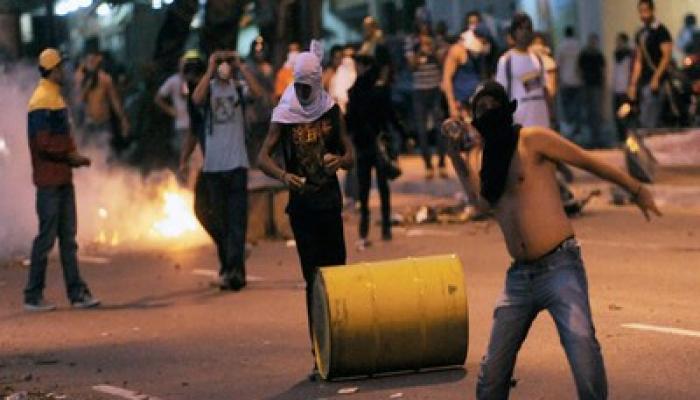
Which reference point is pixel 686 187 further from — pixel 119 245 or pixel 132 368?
pixel 132 368

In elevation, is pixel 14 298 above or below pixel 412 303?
below

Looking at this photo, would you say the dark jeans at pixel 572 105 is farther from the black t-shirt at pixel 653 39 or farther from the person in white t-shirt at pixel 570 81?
the black t-shirt at pixel 653 39

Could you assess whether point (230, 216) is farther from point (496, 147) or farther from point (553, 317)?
point (553, 317)

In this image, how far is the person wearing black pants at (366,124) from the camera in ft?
51.0

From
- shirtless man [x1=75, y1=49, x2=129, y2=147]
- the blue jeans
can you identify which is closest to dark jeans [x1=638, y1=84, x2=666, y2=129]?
shirtless man [x1=75, y1=49, x2=129, y2=147]

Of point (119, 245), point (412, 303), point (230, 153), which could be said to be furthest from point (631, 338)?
point (119, 245)

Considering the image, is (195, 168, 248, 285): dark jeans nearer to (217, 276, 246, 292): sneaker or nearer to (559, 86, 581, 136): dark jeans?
(217, 276, 246, 292): sneaker

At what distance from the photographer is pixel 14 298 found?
548 inches

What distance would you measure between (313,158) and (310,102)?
0.33 m

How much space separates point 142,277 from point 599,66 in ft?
42.8

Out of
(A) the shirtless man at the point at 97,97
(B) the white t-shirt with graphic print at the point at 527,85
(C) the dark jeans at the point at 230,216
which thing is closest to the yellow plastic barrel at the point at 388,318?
(C) the dark jeans at the point at 230,216

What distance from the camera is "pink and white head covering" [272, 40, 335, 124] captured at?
32.1 feet

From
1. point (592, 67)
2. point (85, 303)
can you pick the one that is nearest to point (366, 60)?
point (85, 303)

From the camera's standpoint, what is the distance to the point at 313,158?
32.4 ft
